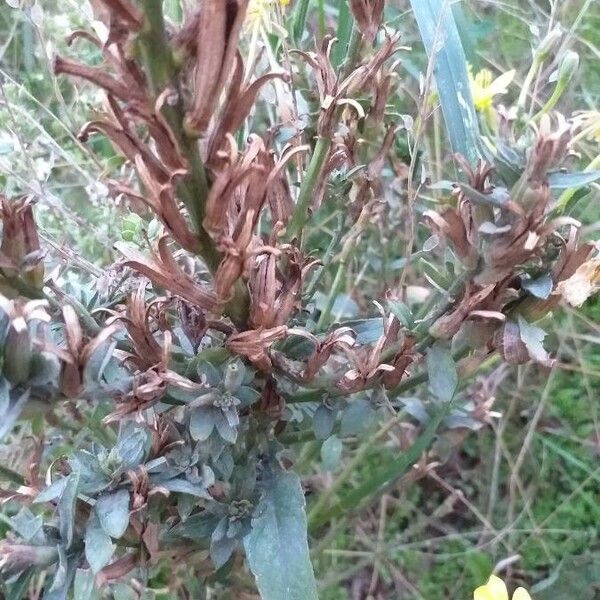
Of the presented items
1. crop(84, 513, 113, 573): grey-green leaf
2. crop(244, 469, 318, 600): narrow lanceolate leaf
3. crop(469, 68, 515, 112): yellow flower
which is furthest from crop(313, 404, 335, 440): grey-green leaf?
crop(469, 68, 515, 112): yellow flower

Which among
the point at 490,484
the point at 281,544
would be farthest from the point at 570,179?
the point at 490,484

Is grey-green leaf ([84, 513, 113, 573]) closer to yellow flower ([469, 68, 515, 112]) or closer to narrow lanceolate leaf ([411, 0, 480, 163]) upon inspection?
narrow lanceolate leaf ([411, 0, 480, 163])

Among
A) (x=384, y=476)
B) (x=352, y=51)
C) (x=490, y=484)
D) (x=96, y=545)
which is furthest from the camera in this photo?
(x=490, y=484)

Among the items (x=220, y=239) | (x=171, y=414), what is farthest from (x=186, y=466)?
(x=220, y=239)

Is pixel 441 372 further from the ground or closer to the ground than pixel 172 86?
closer to the ground

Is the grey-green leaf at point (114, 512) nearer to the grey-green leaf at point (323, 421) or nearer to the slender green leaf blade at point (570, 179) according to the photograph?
the grey-green leaf at point (323, 421)

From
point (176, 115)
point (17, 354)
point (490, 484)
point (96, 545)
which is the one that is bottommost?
point (490, 484)

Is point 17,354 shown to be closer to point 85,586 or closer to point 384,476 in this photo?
point 85,586
